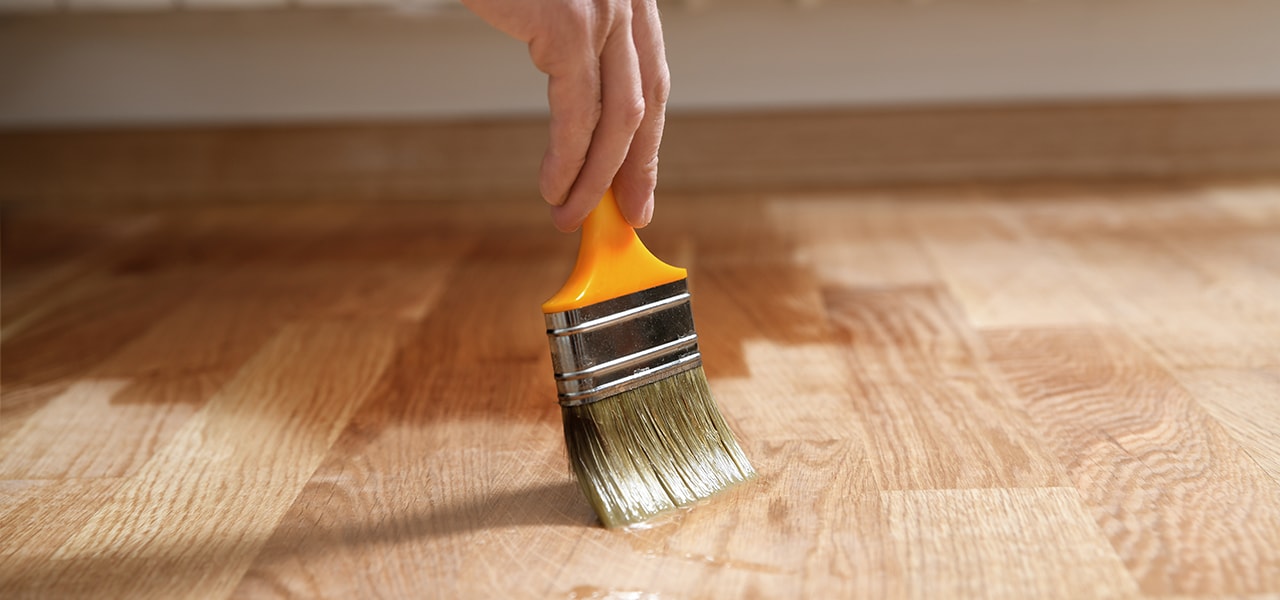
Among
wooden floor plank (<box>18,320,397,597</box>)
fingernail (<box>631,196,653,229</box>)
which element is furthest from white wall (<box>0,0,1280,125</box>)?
fingernail (<box>631,196,653,229</box>)

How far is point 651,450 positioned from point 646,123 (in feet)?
0.61

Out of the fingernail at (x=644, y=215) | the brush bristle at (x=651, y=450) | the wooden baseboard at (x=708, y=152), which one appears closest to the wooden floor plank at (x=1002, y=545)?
the brush bristle at (x=651, y=450)

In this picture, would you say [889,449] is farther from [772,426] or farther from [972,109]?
[972,109]

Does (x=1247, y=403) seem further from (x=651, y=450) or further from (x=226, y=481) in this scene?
(x=226, y=481)

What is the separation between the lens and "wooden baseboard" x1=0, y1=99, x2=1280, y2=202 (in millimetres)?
1698

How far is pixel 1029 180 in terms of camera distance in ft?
5.60

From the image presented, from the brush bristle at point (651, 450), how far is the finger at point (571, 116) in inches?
5.2

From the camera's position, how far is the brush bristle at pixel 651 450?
2.15ft

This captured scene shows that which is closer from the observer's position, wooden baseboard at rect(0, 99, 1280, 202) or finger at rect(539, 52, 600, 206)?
finger at rect(539, 52, 600, 206)

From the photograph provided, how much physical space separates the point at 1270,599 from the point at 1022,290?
623 mm

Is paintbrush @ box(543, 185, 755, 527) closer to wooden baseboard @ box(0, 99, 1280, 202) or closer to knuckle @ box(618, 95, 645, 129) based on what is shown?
knuckle @ box(618, 95, 645, 129)

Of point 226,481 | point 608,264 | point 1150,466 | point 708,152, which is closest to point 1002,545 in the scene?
point 1150,466

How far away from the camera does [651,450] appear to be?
68 cm

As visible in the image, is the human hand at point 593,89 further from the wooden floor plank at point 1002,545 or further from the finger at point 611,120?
the wooden floor plank at point 1002,545
